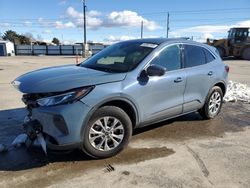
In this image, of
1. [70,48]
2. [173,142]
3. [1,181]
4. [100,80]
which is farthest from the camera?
[70,48]

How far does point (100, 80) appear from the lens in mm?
4039

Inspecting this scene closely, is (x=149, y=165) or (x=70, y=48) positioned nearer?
(x=149, y=165)

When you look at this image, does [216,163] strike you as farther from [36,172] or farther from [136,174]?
[36,172]

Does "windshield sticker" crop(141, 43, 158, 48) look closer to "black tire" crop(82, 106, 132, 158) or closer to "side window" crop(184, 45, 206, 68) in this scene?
"side window" crop(184, 45, 206, 68)

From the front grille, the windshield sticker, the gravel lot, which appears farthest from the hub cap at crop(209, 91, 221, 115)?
the front grille

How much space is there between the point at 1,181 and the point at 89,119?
1297mm

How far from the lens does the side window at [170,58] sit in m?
4.82

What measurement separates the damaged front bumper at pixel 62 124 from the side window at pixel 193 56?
2.36 m

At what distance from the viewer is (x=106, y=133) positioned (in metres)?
4.15

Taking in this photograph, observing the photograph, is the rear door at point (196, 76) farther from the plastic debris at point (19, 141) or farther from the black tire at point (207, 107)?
the plastic debris at point (19, 141)

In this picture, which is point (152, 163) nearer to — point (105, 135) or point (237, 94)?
point (105, 135)

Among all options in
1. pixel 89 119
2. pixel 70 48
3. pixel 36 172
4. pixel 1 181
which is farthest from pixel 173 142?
pixel 70 48

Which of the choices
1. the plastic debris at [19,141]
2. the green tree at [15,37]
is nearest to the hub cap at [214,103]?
the plastic debris at [19,141]

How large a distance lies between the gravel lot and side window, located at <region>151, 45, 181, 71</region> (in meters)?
1.24
